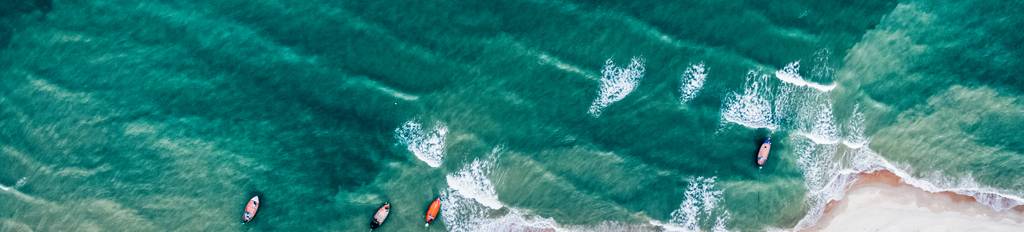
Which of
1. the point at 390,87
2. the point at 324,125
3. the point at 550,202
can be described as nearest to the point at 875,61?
the point at 550,202

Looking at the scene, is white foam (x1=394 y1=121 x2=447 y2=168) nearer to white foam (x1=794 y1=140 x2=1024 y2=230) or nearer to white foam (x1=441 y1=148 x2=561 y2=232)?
white foam (x1=441 y1=148 x2=561 y2=232)

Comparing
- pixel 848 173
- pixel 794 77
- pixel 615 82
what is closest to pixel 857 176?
pixel 848 173

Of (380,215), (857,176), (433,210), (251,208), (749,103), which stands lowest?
(251,208)

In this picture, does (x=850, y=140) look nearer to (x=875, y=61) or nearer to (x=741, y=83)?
(x=875, y=61)

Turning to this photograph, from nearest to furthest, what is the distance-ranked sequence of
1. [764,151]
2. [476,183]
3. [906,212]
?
[764,151]
[906,212]
[476,183]

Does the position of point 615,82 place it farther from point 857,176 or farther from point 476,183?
point 857,176

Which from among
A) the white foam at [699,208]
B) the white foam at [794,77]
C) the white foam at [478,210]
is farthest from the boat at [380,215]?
the white foam at [794,77]

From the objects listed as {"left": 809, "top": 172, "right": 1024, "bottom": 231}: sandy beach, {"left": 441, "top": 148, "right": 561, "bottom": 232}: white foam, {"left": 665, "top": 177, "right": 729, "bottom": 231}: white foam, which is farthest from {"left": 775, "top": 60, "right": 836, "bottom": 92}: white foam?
{"left": 441, "top": 148, "right": 561, "bottom": 232}: white foam

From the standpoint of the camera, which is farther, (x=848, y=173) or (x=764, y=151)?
(x=848, y=173)
